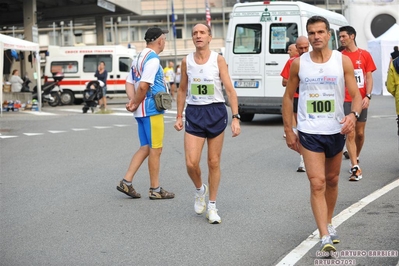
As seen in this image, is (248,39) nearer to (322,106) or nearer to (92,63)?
(322,106)

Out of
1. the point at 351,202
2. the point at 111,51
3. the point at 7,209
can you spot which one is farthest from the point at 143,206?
the point at 111,51

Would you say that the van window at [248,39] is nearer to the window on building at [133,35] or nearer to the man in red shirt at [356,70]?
the man in red shirt at [356,70]

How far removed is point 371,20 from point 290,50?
2948cm

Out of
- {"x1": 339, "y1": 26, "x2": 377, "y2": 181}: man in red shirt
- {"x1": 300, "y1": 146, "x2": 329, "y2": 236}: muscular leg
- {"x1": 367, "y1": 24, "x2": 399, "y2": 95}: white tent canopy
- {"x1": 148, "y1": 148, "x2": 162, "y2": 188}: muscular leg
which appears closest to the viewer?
{"x1": 300, "y1": 146, "x2": 329, "y2": 236}: muscular leg

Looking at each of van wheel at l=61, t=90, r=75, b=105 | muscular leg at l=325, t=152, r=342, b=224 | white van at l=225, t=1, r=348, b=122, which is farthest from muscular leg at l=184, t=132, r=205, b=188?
van wheel at l=61, t=90, r=75, b=105

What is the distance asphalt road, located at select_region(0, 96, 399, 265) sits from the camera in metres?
6.27

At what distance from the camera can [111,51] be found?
37219 millimetres

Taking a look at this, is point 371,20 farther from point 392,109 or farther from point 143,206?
point 143,206

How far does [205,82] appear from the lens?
764cm

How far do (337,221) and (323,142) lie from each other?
1.36 meters

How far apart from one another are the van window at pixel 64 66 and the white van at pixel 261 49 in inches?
726

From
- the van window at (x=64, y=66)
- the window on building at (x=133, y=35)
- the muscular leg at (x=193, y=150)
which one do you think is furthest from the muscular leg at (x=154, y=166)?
the window on building at (x=133, y=35)

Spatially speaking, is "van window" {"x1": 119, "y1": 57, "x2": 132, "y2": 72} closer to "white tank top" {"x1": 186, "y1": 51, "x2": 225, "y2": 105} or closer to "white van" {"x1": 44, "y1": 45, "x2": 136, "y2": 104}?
"white van" {"x1": 44, "y1": 45, "x2": 136, "y2": 104}

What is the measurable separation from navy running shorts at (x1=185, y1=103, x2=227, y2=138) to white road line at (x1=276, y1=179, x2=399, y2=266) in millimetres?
1361
